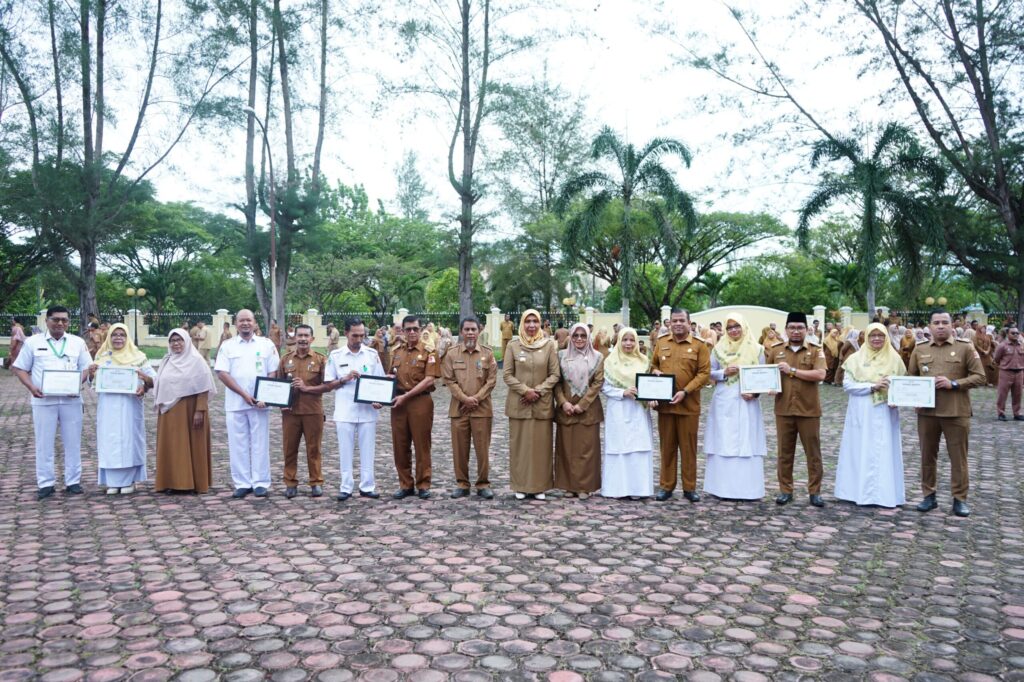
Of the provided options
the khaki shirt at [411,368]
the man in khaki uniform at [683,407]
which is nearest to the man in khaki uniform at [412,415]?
the khaki shirt at [411,368]

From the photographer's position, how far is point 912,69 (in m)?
23.1

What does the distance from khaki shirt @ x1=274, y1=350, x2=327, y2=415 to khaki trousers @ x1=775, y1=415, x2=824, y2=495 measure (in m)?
4.28

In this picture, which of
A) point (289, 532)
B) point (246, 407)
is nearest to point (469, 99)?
point (246, 407)

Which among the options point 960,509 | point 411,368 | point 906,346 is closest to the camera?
point 960,509

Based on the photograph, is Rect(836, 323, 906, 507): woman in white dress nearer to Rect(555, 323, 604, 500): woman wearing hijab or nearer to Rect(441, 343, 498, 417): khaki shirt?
Rect(555, 323, 604, 500): woman wearing hijab

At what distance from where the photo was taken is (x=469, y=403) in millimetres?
7680

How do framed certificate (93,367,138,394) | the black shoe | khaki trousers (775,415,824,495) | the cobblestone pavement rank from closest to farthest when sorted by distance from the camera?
the cobblestone pavement
the black shoe
khaki trousers (775,415,824,495)
framed certificate (93,367,138,394)

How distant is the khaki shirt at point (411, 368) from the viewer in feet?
25.6

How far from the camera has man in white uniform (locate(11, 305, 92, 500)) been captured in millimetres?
7777

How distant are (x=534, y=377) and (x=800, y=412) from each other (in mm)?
2418

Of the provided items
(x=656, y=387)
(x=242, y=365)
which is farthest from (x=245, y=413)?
(x=656, y=387)

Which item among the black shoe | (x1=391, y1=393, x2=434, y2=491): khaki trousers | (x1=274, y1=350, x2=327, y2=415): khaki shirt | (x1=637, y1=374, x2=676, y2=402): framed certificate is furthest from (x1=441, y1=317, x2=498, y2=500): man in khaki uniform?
the black shoe

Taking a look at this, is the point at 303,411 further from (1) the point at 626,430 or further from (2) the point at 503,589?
Answer: (2) the point at 503,589

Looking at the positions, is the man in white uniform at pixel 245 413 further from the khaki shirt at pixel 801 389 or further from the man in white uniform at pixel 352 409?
the khaki shirt at pixel 801 389
